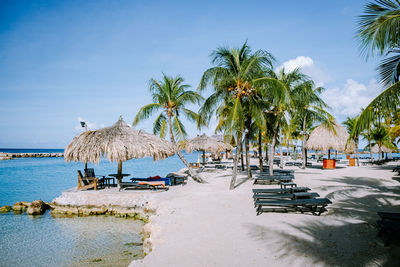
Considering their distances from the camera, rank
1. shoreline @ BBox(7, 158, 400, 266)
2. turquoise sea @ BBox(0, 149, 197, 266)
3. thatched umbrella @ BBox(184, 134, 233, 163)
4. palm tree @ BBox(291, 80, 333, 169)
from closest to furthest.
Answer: shoreline @ BBox(7, 158, 400, 266), turquoise sea @ BBox(0, 149, 197, 266), palm tree @ BBox(291, 80, 333, 169), thatched umbrella @ BBox(184, 134, 233, 163)

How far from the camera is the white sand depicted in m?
3.79

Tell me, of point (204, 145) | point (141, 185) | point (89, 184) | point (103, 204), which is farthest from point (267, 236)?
point (204, 145)

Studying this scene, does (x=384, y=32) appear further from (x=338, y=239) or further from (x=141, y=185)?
(x=141, y=185)

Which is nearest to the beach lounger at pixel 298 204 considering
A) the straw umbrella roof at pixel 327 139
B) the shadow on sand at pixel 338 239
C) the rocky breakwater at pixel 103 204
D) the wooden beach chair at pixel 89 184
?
the shadow on sand at pixel 338 239

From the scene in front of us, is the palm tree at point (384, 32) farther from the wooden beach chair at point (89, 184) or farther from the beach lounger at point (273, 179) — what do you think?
the wooden beach chair at point (89, 184)

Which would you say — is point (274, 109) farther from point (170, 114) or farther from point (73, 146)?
point (73, 146)

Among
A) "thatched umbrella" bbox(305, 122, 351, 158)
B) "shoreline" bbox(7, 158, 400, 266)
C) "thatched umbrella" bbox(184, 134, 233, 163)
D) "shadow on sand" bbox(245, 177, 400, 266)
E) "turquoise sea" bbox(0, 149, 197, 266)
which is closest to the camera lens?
"shadow on sand" bbox(245, 177, 400, 266)

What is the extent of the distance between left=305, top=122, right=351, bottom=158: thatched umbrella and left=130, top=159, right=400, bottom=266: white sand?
1296cm

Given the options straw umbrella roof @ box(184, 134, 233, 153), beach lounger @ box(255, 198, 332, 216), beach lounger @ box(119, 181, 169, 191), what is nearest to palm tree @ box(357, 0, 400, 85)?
beach lounger @ box(255, 198, 332, 216)

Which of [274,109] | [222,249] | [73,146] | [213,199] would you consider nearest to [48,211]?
[73,146]

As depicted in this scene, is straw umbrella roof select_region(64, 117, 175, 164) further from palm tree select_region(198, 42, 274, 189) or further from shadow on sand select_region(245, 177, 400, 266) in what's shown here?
shadow on sand select_region(245, 177, 400, 266)

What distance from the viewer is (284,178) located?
9.93m

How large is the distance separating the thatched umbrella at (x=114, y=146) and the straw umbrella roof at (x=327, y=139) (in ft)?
47.7

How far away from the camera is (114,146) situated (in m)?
10.4
